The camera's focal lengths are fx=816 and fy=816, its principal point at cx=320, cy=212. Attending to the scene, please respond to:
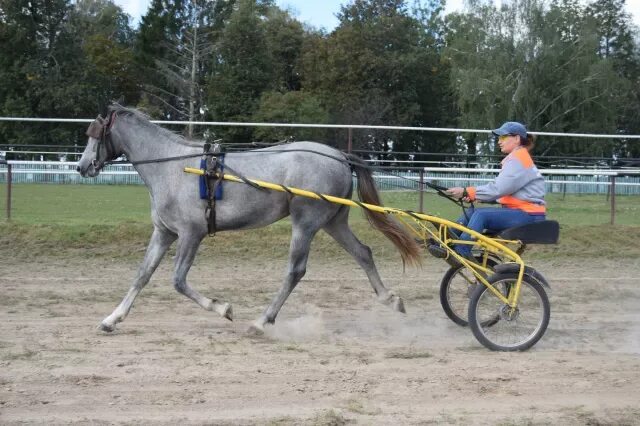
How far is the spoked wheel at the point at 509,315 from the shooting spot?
6.36 m

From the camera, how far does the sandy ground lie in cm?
459

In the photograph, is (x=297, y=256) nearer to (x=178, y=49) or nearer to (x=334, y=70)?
(x=334, y=70)

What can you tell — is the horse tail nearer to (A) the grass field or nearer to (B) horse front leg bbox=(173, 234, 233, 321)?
(B) horse front leg bbox=(173, 234, 233, 321)

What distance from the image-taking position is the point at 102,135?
7.30 meters

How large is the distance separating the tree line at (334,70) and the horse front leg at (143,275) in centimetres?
2607

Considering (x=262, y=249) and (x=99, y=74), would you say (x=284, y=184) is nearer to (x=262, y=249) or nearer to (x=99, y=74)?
(x=262, y=249)

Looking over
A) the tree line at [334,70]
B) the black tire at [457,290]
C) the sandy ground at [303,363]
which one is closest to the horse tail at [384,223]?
the black tire at [457,290]

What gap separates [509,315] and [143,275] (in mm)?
3067

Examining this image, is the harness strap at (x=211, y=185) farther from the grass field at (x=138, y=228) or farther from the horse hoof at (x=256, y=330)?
the grass field at (x=138, y=228)

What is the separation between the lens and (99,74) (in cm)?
4181

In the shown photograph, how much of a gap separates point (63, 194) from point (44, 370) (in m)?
15.7

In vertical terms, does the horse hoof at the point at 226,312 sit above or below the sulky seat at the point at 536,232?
below

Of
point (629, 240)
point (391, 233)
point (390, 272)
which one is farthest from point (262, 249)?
point (629, 240)

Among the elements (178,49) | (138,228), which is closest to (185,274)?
(138,228)
